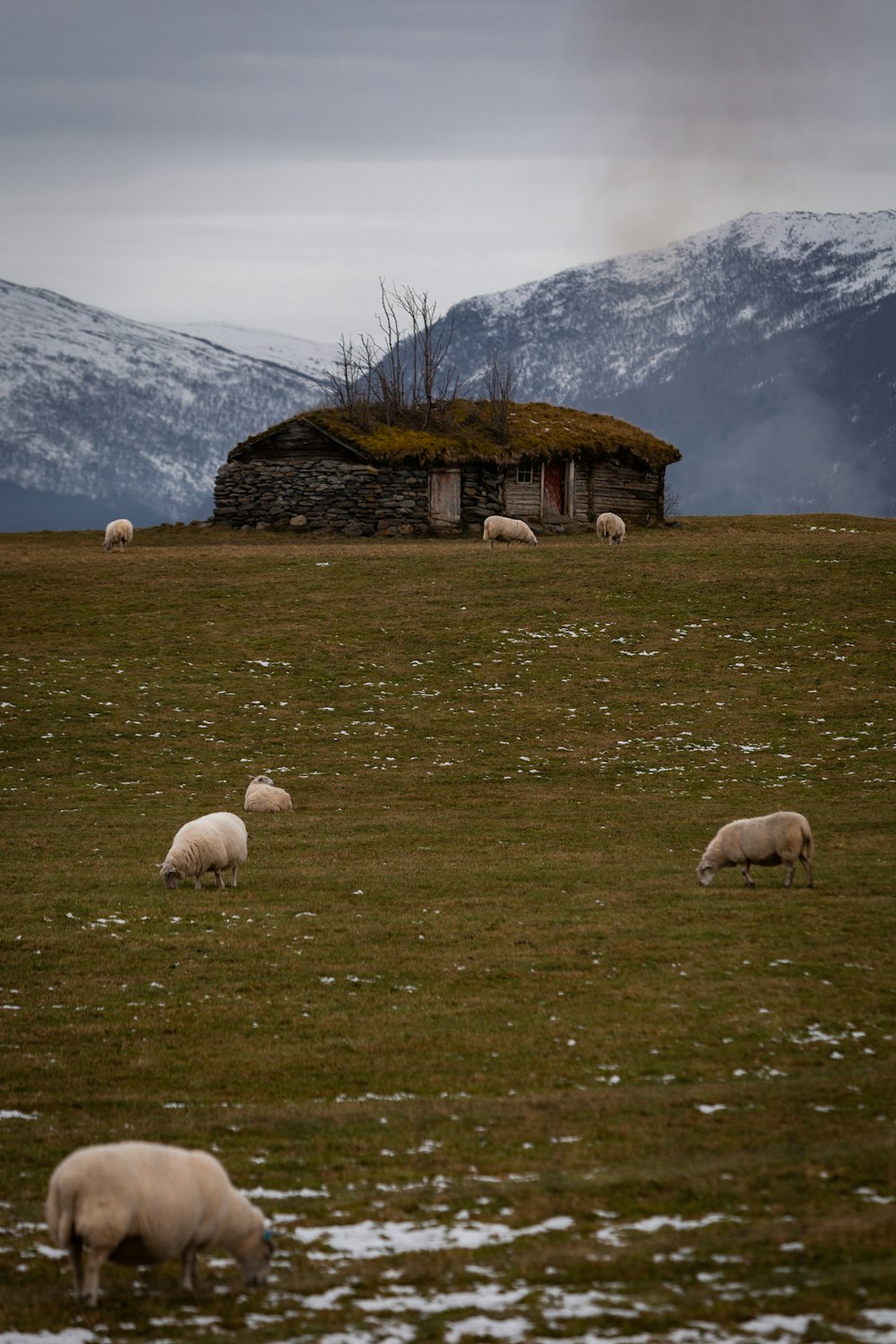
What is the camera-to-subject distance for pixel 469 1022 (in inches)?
496

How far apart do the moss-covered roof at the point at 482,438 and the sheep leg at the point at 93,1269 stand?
167 ft

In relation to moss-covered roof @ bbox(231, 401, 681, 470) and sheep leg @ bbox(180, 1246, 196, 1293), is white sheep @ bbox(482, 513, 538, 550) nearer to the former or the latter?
moss-covered roof @ bbox(231, 401, 681, 470)

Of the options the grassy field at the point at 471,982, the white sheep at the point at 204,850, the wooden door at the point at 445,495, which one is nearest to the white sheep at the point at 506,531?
the wooden door at the point at 445,495

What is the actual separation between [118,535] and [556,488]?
19.7m

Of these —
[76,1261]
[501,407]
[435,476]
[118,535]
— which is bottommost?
[76,1261]

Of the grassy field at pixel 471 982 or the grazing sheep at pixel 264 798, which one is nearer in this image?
the grassy field at pixel 471 982

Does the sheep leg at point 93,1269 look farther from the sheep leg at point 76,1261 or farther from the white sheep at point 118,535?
the white sheep at point 118,535

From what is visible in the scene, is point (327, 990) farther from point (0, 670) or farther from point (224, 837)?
point (0, 670)

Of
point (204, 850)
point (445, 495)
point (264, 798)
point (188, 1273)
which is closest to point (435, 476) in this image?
point (445, 495)

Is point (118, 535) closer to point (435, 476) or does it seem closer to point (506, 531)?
point (435, 476)

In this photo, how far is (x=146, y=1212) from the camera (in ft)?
24.2

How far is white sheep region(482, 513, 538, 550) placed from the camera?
52.6m

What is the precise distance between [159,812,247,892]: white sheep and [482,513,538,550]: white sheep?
34.7 m

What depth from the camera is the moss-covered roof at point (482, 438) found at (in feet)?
189
